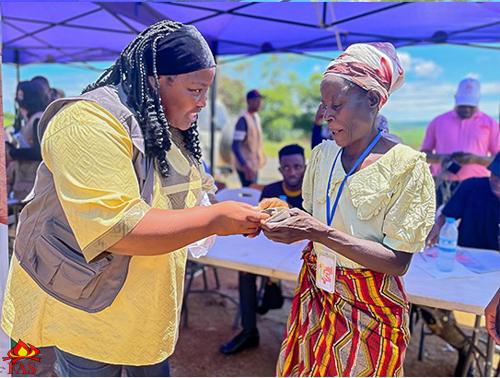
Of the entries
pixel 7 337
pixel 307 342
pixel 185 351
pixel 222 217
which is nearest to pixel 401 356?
pixel 307 342

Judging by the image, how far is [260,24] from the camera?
4.74m

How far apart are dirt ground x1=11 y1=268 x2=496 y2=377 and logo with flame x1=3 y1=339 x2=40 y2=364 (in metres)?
1.73

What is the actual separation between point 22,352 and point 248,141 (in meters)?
5.37

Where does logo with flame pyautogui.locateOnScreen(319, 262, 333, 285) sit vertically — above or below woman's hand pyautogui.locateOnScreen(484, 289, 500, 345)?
above

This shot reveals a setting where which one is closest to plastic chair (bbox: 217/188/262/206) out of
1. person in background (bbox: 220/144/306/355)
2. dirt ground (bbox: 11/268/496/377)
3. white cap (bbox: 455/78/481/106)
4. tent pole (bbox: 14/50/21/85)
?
person in background (bbox: 220/144/306/355)

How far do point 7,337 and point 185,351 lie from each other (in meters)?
2.00

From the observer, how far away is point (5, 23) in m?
4.75

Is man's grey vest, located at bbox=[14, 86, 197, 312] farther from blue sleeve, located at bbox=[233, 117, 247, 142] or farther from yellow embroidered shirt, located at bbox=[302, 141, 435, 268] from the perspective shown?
blue sleeve, located at bbox=[233, 117, 247, 142]

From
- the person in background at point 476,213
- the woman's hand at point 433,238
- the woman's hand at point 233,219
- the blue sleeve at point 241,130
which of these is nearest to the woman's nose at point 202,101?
the woman's hand at point 233,219

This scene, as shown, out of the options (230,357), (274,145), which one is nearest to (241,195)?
(230,357)

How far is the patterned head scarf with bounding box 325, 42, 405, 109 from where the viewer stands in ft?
4.76

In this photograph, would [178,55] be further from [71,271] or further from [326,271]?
[326,271]

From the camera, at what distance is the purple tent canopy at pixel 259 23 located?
3773 mm

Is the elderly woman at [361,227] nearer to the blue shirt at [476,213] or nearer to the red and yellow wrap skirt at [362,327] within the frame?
the red and yellow wrap skirt at [362,327]
